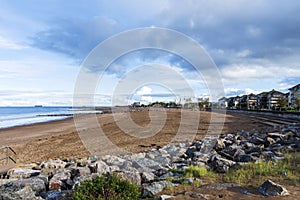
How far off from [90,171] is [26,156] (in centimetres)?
905

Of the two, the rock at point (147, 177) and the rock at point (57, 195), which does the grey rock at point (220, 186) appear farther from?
the rock at point (57, 195)

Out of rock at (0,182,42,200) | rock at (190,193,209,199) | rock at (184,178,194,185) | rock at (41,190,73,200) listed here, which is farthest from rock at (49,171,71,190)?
rock at (190,193,209,199)

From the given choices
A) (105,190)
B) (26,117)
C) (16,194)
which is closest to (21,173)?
(16,194)

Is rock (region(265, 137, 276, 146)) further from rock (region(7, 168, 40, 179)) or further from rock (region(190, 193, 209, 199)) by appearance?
rock (region(7, 168, 40, 179))

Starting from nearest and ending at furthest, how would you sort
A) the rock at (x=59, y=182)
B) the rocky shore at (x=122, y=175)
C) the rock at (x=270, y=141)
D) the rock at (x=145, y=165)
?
the rocky shore at (x=122, y=175) → the rock at (x=59, y=182) → the rock at (x=145, y=165) → the rock at (x=270, y=141)

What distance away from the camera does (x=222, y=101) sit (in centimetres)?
10981

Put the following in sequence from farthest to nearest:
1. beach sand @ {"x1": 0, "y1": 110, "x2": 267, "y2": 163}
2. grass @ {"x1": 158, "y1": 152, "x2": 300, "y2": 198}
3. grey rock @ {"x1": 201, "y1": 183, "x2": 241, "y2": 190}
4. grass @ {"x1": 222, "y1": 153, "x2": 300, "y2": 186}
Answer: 1. beach sand @ {"x1": 0, "y1": 110, "x2": 267, "y2": 163}
2. grass @ {"x1": 222, "y1": 153, "x2": 300, "y2": 186}
3. grass @ {"x1": 158, "y1": 152, "x2": 300, "y2": 198}
4. grey rock @ {"x1": 201, "y1": 183, "x2": 241, "y2": 190}

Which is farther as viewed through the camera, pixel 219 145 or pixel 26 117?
pixel 26 117

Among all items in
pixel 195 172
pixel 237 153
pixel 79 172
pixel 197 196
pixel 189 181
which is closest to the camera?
pixel 197 196

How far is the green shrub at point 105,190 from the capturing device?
421cm

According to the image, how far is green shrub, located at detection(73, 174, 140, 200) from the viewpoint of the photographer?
13.8ft

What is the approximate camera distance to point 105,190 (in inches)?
170

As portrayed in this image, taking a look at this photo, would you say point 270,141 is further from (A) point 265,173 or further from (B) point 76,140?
(B) point 76,140

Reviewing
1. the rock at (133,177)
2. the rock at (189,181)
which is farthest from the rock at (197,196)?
the rock at (133,177)
